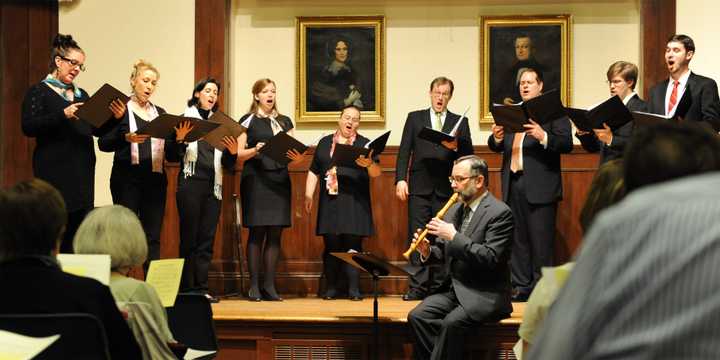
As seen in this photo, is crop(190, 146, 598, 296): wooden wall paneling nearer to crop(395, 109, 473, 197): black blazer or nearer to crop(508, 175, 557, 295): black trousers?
crop(395, 109, 473, 197): black blazer

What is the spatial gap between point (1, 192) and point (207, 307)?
1.62 m

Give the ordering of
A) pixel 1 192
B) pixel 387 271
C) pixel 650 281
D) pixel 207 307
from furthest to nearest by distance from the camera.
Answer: pixel 387 271, pixel 207 307, pixel 1 192, pixel 650 281

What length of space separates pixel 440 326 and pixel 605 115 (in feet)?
6.15

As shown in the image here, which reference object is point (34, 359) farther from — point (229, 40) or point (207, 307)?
point (229, 40)

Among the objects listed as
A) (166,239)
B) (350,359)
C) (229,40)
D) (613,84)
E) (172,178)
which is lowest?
(350,359)

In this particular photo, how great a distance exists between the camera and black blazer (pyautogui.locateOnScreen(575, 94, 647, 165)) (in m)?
6.86

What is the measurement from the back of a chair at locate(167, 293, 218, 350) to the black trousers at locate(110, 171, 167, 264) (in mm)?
2875

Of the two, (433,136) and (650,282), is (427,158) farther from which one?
(650,282)

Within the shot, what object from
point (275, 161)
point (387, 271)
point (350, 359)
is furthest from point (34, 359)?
point (275, 161)

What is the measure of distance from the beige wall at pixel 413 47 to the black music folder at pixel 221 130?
6.43ft

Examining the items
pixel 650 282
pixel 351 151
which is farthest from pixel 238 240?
pixel 650 282

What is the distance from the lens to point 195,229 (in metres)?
7.25

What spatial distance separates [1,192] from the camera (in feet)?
8.30

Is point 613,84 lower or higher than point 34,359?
higher
